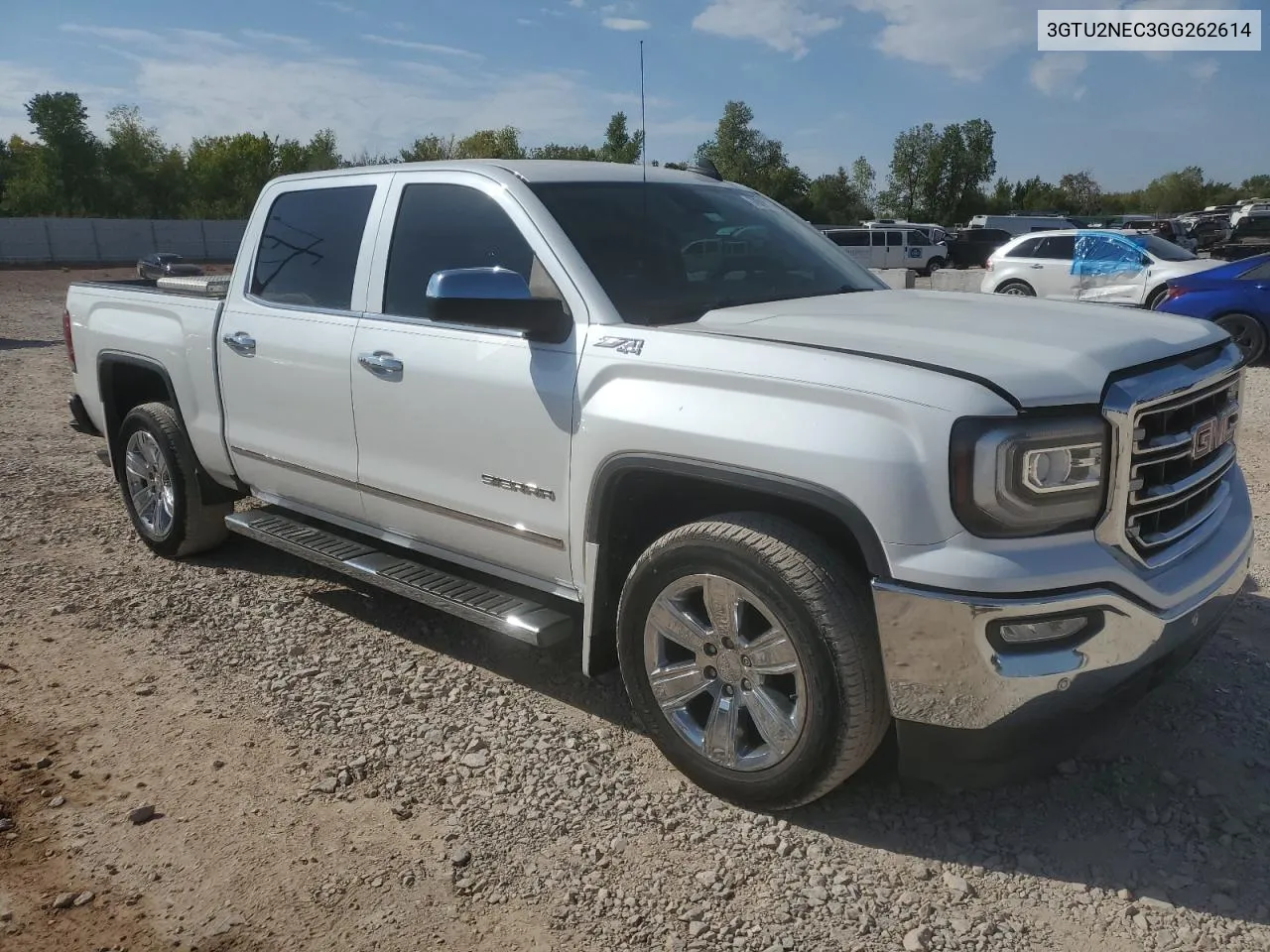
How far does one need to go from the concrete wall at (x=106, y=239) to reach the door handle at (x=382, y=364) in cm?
4676

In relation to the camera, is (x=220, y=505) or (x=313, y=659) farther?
(x=220, y=505)

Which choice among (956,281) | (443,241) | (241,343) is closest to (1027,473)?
(443,241)

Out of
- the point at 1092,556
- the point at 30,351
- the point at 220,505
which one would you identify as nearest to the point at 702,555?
the point at 1092,556

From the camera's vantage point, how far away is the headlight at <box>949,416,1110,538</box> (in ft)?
8.29

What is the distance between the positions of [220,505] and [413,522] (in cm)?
197

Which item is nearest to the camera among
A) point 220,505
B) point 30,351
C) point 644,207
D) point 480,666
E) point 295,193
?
point 644,207

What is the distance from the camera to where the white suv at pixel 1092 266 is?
1523 centimetres

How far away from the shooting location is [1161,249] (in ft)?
51.5

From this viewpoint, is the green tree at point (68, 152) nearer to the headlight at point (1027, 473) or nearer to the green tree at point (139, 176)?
the green tree at point (139, 176)

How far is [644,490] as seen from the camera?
3.27 metres

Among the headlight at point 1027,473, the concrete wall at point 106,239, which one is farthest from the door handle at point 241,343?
the concrete wall at point 106,239

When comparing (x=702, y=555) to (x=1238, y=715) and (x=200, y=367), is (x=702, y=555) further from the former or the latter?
(x=200, y=367)

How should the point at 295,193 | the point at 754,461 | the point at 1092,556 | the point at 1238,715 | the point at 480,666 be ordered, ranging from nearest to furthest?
the point at 1092,556, the point at 754,461, the point at 1238,715, the point at 480,666, the point at 295,193

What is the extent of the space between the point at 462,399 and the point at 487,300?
52cm
